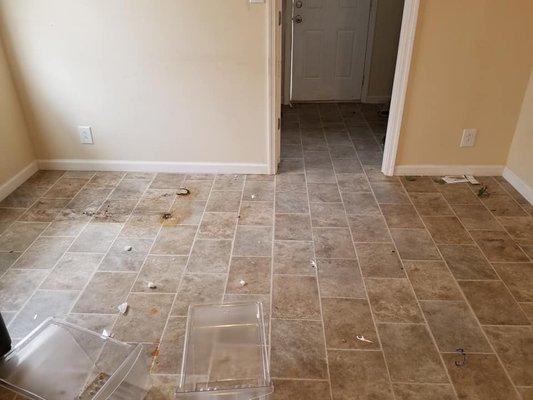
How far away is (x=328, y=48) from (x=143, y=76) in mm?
2340

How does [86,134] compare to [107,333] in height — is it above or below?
above

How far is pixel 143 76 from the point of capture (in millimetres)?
2896

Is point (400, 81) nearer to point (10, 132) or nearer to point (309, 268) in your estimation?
point (309, 268)

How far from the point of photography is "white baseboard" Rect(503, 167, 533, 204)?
2766 millimetres

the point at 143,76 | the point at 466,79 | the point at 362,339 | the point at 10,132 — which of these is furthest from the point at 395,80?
the point at 10,132

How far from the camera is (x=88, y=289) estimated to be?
2.03m

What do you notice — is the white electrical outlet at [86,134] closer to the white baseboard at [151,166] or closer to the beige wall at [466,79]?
the white baseboard at [151,166]

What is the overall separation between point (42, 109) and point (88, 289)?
1679mm

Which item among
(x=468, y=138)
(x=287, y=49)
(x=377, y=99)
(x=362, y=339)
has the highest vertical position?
(x=287, y=49)

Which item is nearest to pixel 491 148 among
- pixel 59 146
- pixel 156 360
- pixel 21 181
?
pixel 156 360

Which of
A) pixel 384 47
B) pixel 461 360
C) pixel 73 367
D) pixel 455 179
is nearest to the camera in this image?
pixel 73 367

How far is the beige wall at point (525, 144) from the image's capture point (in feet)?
9.18

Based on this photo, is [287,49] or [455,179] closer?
[455,179]

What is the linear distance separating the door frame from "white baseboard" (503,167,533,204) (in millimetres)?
829
